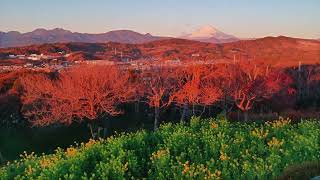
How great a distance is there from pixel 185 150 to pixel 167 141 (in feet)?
9.12

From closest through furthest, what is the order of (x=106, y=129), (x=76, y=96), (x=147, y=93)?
(x=76, y=96)
(x=106, y=129)
(x=147, y=93)

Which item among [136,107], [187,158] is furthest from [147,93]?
[187,158]

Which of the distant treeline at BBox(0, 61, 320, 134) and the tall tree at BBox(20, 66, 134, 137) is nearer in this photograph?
the tall tree at BBox(20, 66, 134, 137)

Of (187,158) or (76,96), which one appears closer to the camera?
(187,158)

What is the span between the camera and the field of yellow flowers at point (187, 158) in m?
17.5

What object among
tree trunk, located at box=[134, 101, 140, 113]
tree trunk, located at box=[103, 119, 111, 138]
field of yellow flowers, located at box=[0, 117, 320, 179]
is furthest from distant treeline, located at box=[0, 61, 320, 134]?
field of yellow flowers, located at box=[0, 117, 320, 179]

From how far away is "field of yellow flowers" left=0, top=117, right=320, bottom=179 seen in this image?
57.5 ft

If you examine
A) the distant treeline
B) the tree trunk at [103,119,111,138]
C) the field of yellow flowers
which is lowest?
the tree trunk at [103,119,111,138]

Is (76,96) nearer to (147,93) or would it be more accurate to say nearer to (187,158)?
(147,93)

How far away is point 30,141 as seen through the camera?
52.3m

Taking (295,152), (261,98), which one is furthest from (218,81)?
(295,152)

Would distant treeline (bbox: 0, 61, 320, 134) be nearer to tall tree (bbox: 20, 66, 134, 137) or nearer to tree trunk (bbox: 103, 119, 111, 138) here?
tall tree (bbox: 20, 66, 134, 137)

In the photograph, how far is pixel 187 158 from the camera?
21.1 metres

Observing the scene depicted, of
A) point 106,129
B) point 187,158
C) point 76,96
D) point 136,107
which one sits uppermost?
point 187,158
